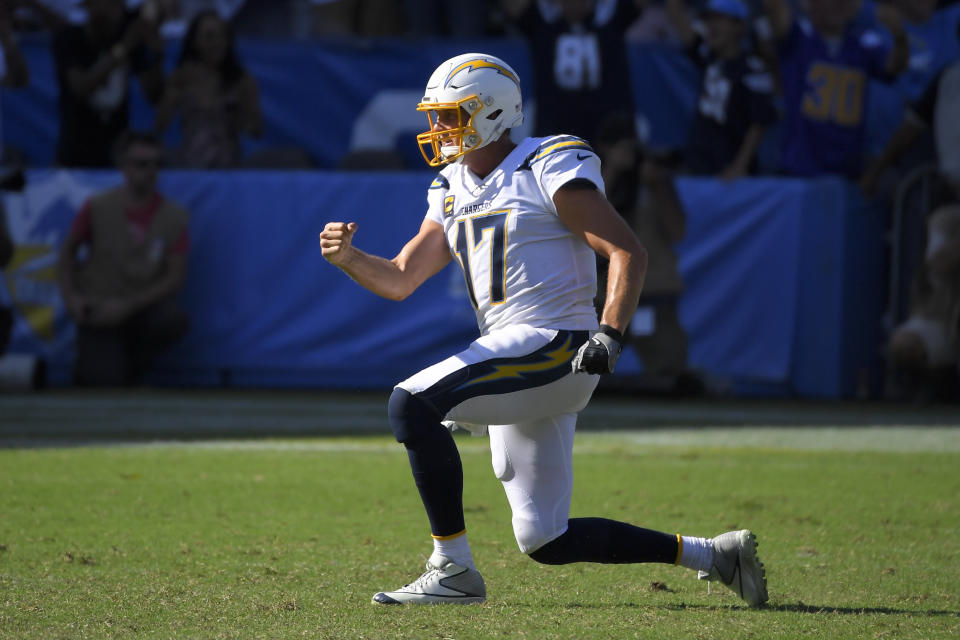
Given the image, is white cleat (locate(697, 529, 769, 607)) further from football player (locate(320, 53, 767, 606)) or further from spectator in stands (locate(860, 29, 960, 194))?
spectator in stands (locate(860, 29, 960, 194))

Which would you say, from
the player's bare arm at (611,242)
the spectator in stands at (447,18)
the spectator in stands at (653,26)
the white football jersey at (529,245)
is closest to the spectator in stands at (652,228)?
the spectator in stands at (653,26)

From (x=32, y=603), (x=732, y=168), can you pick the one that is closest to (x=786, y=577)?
(x=32, y=603)

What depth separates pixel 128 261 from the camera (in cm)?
1147

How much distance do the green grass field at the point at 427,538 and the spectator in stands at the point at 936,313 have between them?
Answer: 173cm

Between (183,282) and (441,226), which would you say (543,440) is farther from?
(183,282)

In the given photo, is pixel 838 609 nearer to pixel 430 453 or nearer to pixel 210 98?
pixel 430 453

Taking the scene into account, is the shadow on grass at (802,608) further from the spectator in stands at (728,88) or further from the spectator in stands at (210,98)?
the spectator in stands at (210,98)

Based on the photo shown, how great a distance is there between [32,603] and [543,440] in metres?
1.56

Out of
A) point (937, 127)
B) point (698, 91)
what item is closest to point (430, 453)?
point (937, 127)

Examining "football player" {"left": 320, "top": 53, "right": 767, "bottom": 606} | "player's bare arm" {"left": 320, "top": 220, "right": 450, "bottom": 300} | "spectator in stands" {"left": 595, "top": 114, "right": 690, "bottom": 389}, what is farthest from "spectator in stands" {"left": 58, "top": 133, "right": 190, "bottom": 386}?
"football player" {"left": 320, "top": 53, "right": 767, "bottom": 606}

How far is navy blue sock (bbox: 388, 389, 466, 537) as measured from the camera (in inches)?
165

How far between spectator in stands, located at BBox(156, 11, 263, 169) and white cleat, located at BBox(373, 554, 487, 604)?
324 inches

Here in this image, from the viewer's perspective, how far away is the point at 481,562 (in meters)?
5.20

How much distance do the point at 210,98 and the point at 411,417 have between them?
834 cm
